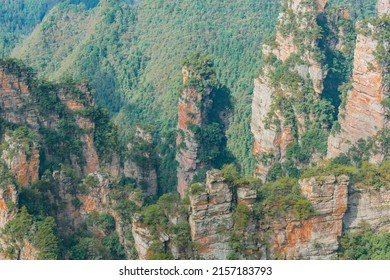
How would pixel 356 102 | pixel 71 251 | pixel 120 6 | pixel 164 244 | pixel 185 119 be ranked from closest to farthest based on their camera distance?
pixel 164 244, pixel 71 251, pixel 356 102, pixel 185 119, pixel 120 6

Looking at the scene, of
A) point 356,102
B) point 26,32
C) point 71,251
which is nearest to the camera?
point 71,251

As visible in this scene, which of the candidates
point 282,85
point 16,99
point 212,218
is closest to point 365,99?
point 282,85

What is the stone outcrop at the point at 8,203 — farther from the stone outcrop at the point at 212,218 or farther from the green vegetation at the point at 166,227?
the stone outcrop at the point at 212,218

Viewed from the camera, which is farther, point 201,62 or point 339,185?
point 201,62

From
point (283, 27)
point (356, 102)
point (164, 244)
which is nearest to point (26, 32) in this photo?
point (283, 27)

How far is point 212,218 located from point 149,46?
4952 centimetres

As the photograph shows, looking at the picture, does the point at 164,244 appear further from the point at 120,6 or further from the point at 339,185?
the point at 120,6

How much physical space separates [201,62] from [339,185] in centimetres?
2176

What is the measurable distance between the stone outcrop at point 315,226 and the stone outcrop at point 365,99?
15.4 m

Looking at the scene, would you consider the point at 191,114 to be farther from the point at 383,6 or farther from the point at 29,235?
the point at 383,6

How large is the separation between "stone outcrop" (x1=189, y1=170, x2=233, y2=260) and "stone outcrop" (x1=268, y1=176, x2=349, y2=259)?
164cm

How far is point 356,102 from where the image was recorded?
1871 inches

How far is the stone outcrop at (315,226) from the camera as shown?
1233 inches

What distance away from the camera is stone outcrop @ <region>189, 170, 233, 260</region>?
99.3 feet
